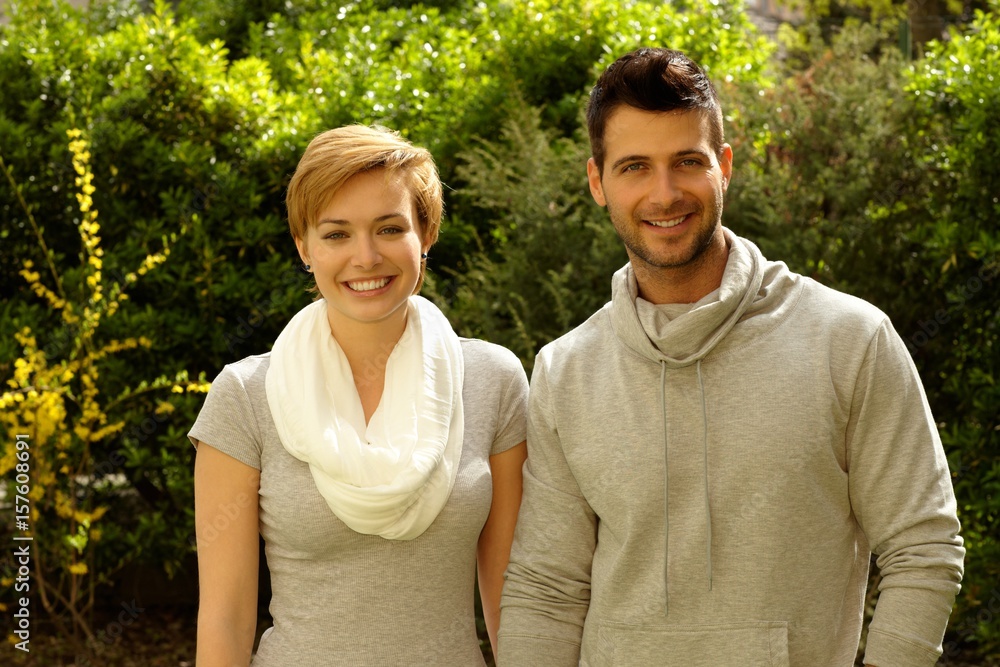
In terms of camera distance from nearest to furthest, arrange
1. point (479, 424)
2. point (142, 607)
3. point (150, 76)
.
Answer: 1. point (479, 424)
2. point (150, 76)
3. point (142, 607)

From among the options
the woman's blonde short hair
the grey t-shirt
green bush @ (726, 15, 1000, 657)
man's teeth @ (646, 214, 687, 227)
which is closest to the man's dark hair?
man's teeth @ (646, 214, 687, 227)

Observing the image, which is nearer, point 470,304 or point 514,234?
point 470,304

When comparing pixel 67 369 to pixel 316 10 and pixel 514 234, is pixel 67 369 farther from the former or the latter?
pixel 316 10

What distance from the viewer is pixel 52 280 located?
5.29 m

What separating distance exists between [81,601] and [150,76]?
8.16ft

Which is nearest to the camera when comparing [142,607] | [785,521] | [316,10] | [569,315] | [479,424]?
[785,521]

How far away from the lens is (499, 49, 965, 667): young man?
2277 mm

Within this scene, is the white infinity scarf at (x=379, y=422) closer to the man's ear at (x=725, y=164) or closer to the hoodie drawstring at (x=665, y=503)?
the hoodie drawstring at (x=665, y=503)

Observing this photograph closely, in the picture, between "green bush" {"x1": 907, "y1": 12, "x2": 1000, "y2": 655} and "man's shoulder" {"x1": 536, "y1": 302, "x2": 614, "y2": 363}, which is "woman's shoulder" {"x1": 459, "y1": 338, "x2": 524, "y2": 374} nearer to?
"man's shoulder" {"x1": 536, "y1": 302, "x2": 614, "y2": 363}

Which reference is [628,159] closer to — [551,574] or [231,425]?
[551,574]

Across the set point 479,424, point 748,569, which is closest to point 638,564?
point 748,569

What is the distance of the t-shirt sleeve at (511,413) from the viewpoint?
8.96ft

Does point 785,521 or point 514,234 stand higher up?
point 514,234

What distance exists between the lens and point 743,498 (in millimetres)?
2346
